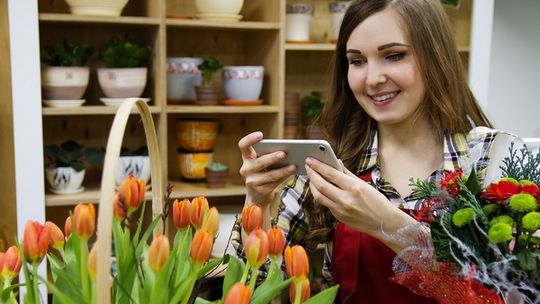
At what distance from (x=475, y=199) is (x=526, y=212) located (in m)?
0.06

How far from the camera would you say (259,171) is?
48.8 inches

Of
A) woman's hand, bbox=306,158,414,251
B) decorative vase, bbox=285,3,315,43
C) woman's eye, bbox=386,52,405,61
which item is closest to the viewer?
woman's hand, bbox=306,158,414,251

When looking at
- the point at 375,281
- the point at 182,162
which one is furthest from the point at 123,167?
the point at 375,281

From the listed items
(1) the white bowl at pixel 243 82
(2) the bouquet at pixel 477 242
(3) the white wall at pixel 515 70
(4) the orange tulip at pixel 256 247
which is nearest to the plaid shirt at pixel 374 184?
(2) the bouquet at pixel 477 242

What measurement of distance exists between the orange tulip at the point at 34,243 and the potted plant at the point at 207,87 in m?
→ 1.69

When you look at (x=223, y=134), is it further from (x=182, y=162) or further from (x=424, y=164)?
(x=424, y=164)

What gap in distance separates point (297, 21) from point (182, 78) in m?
0.53

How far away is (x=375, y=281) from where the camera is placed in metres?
1.33

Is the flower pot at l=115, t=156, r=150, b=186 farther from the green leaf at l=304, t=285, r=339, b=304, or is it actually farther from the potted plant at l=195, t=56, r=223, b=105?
the green leaf at l=304, t=285, r=339, b=304

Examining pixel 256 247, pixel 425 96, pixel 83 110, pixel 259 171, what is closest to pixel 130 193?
pixel 256 247

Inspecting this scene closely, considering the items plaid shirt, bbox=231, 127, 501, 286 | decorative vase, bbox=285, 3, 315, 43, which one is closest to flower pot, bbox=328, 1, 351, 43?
decorative vase, bbox=285, 3, 315, 43

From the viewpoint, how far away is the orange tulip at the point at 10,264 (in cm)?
80

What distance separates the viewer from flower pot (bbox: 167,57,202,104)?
241cm

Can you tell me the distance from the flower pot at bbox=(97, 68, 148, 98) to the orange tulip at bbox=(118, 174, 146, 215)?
1583 mm
